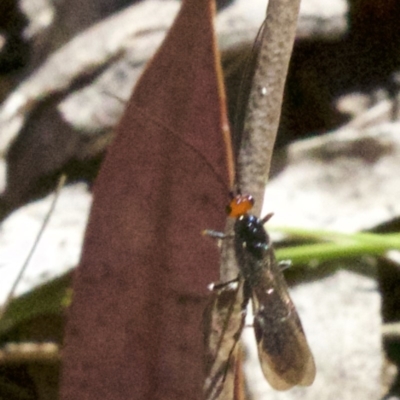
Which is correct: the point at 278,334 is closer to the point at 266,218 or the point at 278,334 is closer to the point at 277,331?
the point at 277,331

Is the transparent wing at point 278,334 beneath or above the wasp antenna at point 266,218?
beneath

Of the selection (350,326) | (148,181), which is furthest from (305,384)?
(148,181)

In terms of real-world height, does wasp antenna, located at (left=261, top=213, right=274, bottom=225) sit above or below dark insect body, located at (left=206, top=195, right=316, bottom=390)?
above

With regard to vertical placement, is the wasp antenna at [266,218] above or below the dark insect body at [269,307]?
above

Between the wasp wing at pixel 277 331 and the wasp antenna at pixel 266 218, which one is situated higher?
the wasp antenna at pixel 266 218

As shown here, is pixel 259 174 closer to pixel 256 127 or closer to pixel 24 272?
pixel 256 127

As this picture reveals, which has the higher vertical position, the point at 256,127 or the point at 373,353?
the point at 256,127

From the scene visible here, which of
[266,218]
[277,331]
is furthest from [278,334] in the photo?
[266,218]

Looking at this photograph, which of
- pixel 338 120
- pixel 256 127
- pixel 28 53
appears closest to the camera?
pixel 256 127
